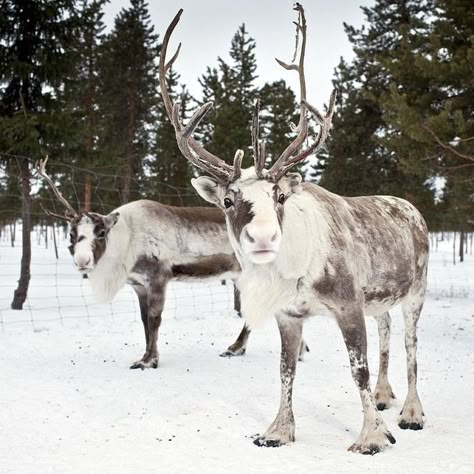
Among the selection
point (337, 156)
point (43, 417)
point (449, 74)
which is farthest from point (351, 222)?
point (337, 156)

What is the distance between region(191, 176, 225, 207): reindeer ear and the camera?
11.3 feet

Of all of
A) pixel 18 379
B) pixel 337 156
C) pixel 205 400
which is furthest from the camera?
pixel 337 156

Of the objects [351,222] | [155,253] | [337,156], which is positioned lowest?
[155,253]

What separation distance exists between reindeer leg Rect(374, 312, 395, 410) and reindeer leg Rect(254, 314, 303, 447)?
3.84 feet

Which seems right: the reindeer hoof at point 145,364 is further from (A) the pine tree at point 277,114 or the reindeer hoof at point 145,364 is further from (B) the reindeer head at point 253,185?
(A) the pine tree at point 277,114

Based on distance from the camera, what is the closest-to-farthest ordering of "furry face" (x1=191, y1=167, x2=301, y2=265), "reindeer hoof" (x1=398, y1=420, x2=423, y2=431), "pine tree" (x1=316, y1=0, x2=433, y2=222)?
"furry face" (x1=191, y1=167, x2=301, y2=265) < "reindeer hoof" (x1=398, y1=420, x2=423, y2=431) < "pine tree" (x1=316, y1=0, x2=433, y2=222)

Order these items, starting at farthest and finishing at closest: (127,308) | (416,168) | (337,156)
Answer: (337,156) → (127,308) → (416,168)

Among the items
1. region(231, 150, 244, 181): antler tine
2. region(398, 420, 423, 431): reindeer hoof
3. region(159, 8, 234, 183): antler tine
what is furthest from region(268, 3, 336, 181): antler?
region(398, 420, 423, 431): reindeer hoof

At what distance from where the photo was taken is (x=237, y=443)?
3.53 metres

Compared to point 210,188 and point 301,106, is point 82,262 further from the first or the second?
point 301,106

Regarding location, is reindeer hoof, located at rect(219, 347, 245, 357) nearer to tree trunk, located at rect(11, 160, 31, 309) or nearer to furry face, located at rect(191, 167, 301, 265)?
furry face, located at rect(191, 167, 301, 265)

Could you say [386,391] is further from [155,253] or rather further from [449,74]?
[449,74]

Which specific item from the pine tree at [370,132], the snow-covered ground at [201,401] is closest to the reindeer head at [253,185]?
the snow-covered ground at [201,401]

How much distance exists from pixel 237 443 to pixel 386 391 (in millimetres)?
1717
